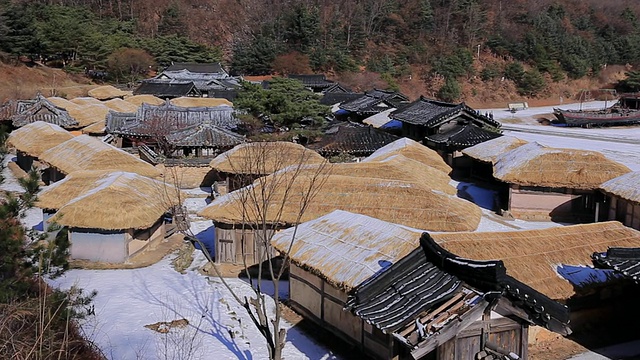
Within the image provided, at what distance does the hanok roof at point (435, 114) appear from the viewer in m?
32.0

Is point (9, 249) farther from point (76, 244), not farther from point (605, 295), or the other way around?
point (605, 295)

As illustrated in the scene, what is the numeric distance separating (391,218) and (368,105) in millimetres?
26320

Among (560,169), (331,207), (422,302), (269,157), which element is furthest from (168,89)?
(422,302)

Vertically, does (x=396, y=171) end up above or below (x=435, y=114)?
below

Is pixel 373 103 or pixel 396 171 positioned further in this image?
pixel 373 103

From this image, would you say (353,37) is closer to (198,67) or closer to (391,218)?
(198,67)

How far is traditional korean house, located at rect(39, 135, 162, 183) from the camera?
24.3m

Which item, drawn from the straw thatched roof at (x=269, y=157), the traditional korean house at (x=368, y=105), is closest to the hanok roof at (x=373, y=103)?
the traditional korean house at (x=368, y=105)

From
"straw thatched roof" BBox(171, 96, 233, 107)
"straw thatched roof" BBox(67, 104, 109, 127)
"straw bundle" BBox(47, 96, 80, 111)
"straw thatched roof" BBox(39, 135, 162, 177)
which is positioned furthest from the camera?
"straw thatched roof" BBox(171, 96, 233, 107)

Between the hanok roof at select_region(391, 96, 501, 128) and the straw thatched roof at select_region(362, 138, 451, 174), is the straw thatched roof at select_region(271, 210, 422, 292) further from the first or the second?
the hanok roof at select_region(391, 96, 501, 128)

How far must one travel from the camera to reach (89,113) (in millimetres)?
40125

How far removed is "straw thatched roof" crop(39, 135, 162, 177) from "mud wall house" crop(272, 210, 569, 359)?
13.7 m

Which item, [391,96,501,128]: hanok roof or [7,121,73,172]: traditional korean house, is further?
[391,96,501,128]: hanok roof

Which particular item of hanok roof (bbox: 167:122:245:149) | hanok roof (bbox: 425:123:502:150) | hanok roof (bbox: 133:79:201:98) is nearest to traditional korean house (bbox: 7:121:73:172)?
hanok roof (bbox: 167:122:245:149)
